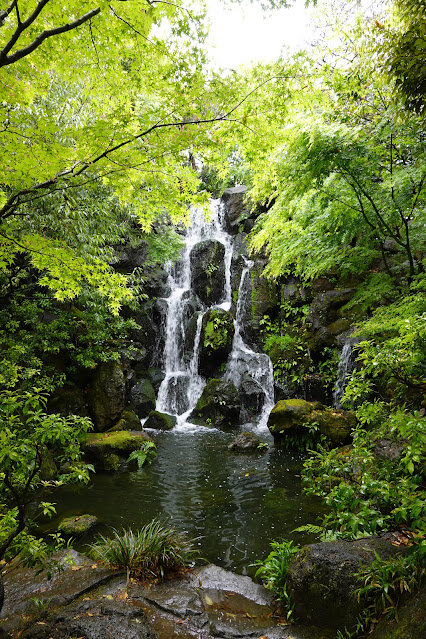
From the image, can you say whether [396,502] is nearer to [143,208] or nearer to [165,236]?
[143,208]

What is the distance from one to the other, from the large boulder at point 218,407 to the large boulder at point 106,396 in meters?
3.79

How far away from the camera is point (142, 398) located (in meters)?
13.8

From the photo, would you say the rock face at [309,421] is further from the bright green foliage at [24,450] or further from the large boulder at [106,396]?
the bright green foliage at [24,450]

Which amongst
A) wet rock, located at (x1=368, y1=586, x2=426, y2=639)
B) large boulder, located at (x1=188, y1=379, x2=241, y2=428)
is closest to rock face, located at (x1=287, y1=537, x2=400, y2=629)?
wet rock, located at (x1=368, y1=586, x2=426, y2=639)

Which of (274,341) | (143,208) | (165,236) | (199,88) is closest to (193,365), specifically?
(274,341)

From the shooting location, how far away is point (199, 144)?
163 inches

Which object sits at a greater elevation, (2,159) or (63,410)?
(2,159)

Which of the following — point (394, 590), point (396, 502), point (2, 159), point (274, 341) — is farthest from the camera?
point (274, 341)

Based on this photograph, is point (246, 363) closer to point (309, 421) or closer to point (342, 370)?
point (342, 370)

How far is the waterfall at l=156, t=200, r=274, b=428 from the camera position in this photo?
14.1m

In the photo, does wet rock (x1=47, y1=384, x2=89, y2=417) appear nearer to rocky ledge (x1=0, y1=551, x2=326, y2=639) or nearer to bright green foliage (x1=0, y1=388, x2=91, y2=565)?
rocky ledge (x1=0, y1=551, x2=326, y2=639)

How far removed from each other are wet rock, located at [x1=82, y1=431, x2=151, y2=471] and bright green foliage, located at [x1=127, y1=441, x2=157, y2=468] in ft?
0.63

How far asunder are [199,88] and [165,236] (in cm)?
1261

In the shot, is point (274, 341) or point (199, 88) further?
point (274, 341)
